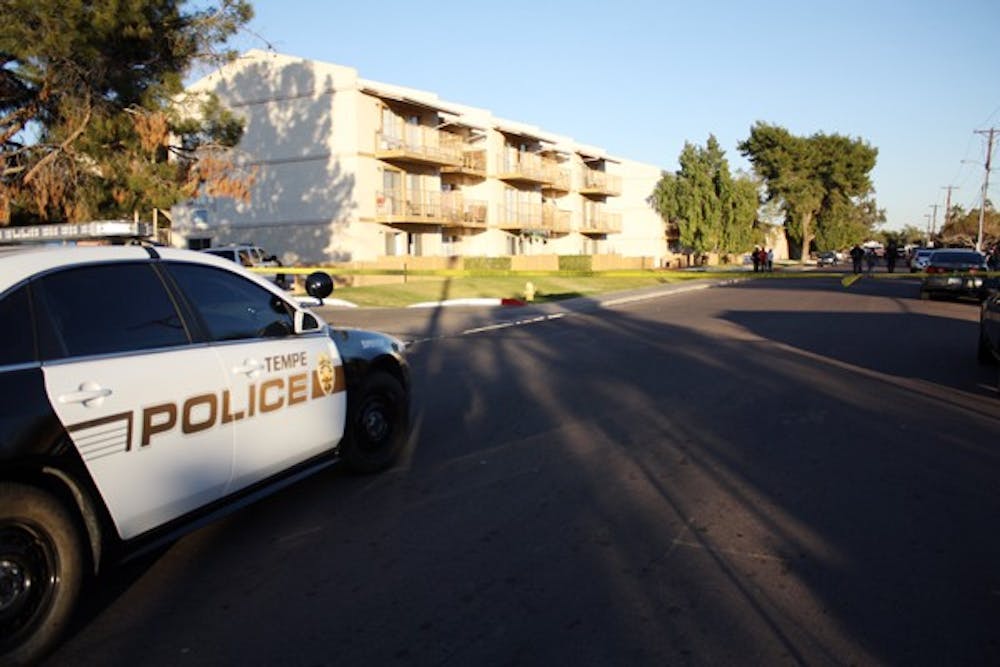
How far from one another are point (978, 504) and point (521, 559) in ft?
10.3

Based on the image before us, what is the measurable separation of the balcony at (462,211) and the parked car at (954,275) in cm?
2444

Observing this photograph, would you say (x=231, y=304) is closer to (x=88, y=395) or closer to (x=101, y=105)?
(x=88, y=395)

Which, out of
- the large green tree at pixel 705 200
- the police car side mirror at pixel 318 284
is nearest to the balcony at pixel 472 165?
the large green tree at pixel 705 200

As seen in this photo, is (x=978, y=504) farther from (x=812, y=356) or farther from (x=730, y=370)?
(x=812, y=356)

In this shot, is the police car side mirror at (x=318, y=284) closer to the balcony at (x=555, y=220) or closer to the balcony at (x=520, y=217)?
the balcony at (x=520, y=217)

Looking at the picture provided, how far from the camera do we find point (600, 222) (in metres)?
63.9

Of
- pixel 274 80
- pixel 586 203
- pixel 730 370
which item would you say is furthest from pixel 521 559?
pixel 586 203

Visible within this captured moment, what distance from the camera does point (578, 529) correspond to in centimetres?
480

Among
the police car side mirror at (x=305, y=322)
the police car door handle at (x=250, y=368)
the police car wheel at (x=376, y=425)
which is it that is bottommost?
the police car wheel at (x=376, y=425)

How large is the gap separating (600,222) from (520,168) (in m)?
13.9

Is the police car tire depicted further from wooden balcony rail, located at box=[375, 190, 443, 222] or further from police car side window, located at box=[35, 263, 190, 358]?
wooden balcony rail, located at box=[375, 190, 443, 222]

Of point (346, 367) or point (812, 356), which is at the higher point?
point (346, 367)

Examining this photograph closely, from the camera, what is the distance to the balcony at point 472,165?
45312 mm

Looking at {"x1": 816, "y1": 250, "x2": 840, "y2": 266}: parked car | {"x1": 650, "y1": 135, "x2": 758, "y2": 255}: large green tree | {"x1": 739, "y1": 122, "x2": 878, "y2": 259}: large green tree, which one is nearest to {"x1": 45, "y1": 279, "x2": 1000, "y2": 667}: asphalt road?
{"x1": 650, "y1": 135, "x2": 758, "y2": 255}: large green tree
